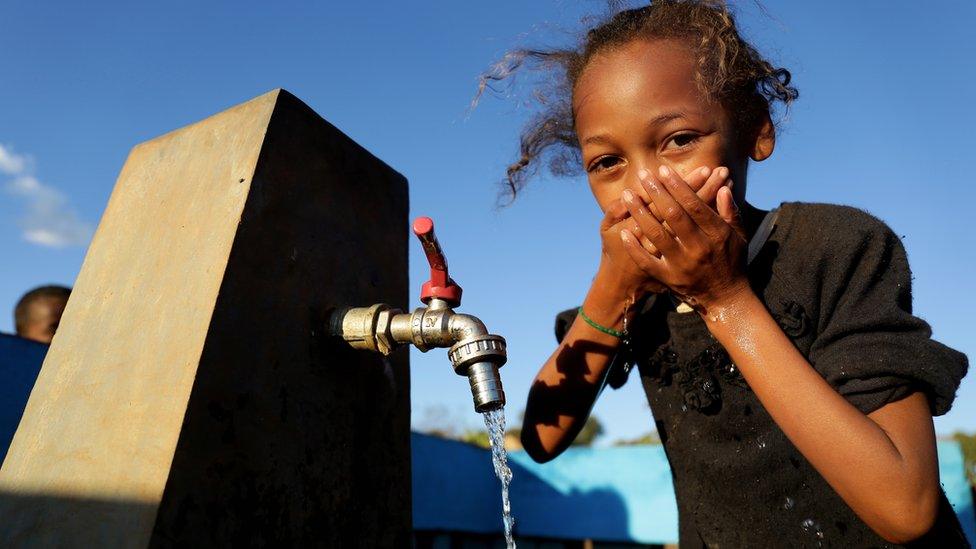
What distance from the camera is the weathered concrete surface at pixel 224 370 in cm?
111

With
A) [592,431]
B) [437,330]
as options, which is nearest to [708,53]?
→ [437,330]

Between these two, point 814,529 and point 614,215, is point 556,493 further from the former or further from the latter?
point 614,215

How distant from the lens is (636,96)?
1431mm

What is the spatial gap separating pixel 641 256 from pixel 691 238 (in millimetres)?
108

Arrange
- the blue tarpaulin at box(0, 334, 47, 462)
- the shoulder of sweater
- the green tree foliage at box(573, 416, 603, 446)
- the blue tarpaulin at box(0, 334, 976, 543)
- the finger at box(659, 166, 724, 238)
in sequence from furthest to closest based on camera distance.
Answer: the green tree foliage at box(573, 416, 603, 446)
the blue tarpaulin at box(0, 334, 976, 543)
the blue tarpaulin at box(0, 334, 47, 462)
the shoulder of sweater
the finger at box(659, 166, 724, 238)

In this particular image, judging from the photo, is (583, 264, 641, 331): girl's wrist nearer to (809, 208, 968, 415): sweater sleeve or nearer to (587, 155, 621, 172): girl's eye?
(587, 155, 621, 172): girl's eye

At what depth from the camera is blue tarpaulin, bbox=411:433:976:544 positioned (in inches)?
195

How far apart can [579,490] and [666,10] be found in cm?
438

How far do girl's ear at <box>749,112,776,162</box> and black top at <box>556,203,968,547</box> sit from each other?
0.74 ft

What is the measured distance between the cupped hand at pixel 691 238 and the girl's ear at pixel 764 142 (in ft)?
1.52

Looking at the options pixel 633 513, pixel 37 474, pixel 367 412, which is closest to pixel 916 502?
pixel 367 412

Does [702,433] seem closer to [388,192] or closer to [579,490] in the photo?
[388,192]

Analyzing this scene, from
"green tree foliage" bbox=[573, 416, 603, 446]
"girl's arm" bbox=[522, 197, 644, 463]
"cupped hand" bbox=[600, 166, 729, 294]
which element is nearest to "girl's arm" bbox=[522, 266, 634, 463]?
"girl's arm" bbox=[522, 197, 644, 463]

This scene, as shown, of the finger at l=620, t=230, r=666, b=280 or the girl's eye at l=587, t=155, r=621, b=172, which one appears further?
the girl's eye at l=587, t=155, r=621, b=172
